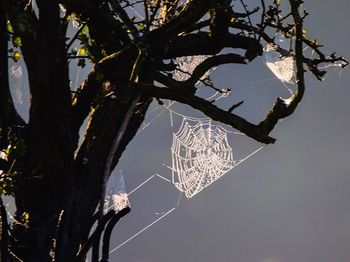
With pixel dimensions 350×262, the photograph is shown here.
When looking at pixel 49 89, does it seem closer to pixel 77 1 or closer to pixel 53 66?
pixel 53 66

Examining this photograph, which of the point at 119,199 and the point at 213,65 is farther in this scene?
the point at 119,199

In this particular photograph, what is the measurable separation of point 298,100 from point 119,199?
11.1 ft

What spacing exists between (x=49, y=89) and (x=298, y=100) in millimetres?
1850

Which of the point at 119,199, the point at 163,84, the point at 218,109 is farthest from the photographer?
the point at 119,199

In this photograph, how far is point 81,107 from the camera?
4164 millimetres

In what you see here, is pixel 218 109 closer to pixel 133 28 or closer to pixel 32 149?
pixel 133 28

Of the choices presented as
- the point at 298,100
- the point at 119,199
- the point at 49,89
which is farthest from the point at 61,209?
the point at 119,199

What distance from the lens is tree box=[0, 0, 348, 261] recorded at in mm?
3619

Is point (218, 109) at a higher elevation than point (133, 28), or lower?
lower

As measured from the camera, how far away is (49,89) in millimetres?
3783

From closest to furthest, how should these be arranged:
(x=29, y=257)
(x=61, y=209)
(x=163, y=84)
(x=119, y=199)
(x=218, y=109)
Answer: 1. (x=29, y=257)
2. (x=61, y=209)
3. (x=218, y=109)
4. (x=163, y=84)
5. (x=119, y=199)

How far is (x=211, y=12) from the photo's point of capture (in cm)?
426

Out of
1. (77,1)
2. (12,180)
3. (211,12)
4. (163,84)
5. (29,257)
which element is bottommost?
(29,257)

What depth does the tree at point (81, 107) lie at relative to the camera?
3.62 m
